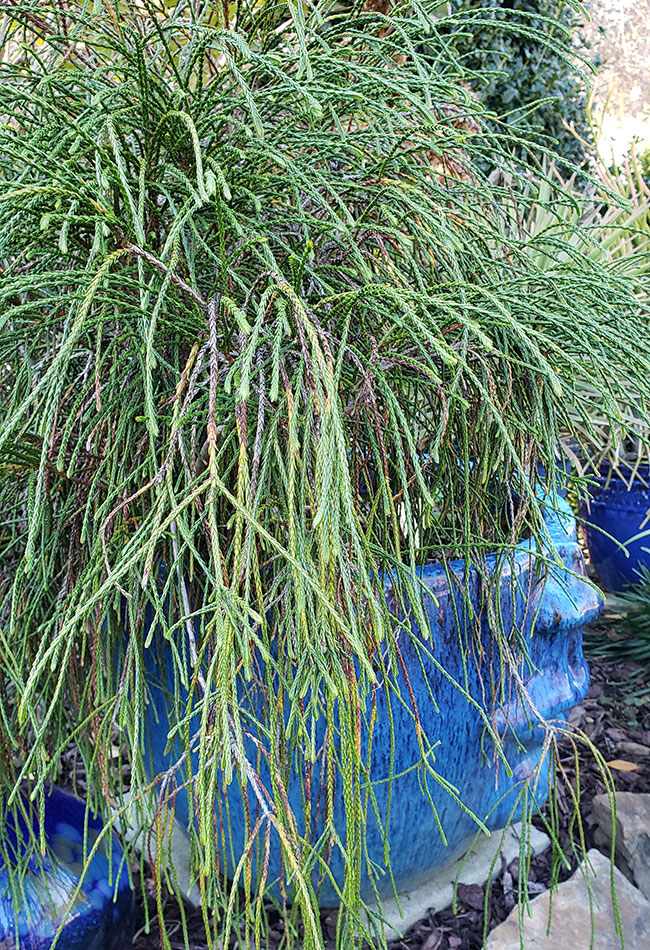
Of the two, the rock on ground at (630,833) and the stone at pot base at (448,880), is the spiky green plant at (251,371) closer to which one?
the stone at pot base at (448,880)

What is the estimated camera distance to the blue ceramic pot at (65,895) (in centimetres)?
89

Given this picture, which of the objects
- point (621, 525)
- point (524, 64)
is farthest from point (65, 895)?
point (524, 64)

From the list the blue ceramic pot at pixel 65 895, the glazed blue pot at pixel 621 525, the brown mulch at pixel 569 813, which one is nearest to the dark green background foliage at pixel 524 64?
the glazed blue pot at pixel 621 525

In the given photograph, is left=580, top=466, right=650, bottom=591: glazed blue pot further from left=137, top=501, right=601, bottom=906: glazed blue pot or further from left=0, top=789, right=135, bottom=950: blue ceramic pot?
left=0, top=789, right=135, bottom=950: blue ceramic pot

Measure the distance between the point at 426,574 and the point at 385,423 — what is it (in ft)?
0.65

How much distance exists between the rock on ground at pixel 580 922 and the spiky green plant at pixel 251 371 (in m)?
0.33

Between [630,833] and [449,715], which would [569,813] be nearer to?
[630,833]

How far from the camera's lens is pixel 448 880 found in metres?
1.17

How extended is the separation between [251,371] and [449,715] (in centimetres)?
51

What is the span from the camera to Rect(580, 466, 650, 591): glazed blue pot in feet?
7.52

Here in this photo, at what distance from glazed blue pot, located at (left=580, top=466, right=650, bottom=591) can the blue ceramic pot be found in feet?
5.62

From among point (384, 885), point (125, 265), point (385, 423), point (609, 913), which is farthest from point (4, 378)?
point (609, 913)

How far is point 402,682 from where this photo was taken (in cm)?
89

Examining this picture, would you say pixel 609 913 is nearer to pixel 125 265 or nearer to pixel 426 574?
pixel 426 574
